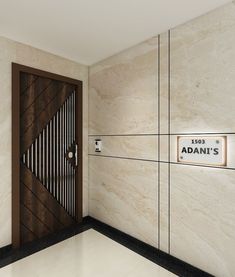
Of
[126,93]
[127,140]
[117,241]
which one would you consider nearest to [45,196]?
[117,241]

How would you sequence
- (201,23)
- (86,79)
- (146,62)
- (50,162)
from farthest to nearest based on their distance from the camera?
1. (86,79)
2. (50,162)
3. (146,62)
4. (201,23)

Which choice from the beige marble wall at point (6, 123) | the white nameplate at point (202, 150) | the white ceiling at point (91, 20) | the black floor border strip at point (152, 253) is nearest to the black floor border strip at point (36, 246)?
the beige marble wall at point (6, 123)

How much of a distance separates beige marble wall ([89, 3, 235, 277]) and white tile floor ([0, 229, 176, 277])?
28cm

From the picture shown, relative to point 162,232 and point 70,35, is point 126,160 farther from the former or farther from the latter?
point 70,35

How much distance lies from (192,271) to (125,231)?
35.6 inches

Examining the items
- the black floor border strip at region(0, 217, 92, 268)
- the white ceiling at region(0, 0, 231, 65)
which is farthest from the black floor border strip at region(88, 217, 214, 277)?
the white ceiling at region(0, 0, 231, 65)

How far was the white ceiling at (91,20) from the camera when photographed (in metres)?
1.73

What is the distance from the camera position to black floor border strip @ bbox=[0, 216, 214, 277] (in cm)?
195

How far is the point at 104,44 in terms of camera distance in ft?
8.06

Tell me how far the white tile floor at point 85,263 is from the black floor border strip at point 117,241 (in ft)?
0.26

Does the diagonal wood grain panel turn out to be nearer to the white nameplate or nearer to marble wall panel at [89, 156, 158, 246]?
marble wall panel at [89, 156, 158, 246]

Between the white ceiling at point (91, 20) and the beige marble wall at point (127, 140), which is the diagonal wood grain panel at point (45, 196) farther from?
the white ceiling at point (91, 20)

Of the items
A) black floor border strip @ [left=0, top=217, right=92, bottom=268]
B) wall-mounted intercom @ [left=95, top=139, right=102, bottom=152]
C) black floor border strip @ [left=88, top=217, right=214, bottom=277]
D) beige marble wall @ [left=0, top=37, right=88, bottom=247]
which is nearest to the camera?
black floor border strip @ [left=88, top=217, right=214, bottom=277]

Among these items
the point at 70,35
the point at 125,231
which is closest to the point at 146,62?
the point at 70,35
